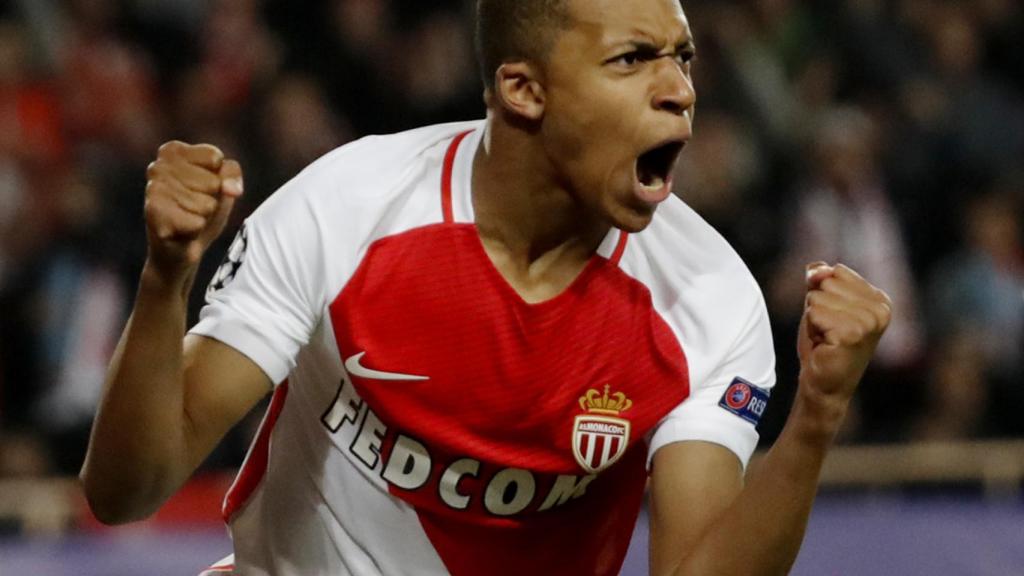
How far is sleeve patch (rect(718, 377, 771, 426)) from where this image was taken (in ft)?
11.7

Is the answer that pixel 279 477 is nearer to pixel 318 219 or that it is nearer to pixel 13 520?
pixel 318 219

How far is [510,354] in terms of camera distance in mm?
3512

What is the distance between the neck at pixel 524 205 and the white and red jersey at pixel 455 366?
0.04 meters

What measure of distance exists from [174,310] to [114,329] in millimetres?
4684

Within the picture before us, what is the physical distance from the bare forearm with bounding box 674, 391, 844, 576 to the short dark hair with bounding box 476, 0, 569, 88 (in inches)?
30.1

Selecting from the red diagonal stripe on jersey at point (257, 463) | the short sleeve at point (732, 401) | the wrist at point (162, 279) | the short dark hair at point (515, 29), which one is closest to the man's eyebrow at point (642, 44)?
the short dark hair at point (515, 29)

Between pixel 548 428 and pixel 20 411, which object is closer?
pixel 548 428

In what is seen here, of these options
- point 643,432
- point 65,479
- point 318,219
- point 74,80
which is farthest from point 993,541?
point 74,80

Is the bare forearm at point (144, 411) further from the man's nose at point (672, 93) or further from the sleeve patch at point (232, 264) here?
the man's nose at point (672, 93)

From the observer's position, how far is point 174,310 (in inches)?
123

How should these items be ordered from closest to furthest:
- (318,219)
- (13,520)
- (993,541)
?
1. (318,219)
2. (993,541)
3. (13,520)

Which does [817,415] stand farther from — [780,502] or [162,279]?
[162,279]

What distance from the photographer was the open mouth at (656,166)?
3.41 metres

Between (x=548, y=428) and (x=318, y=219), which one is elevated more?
(x=318, y=219)
